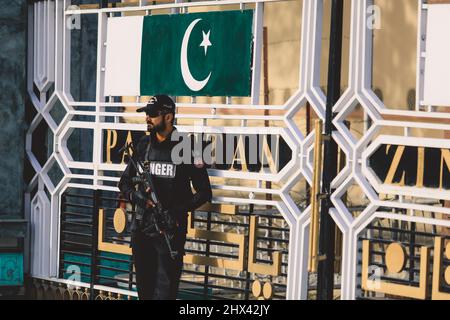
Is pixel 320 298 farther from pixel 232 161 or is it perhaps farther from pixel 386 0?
pixel 386 0

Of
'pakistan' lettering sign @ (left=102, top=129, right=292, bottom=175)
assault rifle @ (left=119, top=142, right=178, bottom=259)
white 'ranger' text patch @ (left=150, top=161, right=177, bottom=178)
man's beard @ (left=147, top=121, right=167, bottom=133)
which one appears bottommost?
assault rifle @ (left=119, top=142, right=178, bottom=259)

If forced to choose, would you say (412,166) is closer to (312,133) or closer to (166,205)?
(312,133)

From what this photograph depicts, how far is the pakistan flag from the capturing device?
12266mm

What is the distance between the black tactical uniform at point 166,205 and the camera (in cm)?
1210

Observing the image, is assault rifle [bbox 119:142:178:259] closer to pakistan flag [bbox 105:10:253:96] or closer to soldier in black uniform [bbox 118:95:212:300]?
soldier in black uniform [bbox 118:95:212:300]

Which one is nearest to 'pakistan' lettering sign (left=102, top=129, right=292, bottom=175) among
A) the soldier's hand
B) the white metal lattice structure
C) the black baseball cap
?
the white metal lattice structure

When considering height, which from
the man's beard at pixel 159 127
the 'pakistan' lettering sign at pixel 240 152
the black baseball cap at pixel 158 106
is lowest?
the 'pakistan' lettering sign at pixel 240 152

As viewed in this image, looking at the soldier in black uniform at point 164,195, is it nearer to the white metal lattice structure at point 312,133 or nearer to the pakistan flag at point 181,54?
the white metal lattice structure at point 312,133

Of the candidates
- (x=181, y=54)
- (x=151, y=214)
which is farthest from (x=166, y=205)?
(x=181, y=54)

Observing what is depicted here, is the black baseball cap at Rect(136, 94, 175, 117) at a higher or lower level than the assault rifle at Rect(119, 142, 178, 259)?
higher

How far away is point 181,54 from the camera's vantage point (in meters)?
12.9

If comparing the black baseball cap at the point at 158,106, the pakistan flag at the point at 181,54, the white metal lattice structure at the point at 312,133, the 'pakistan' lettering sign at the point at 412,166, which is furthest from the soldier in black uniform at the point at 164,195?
the 'pakistan' lettering sign at the point at 412,166

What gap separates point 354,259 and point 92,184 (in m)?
4.66

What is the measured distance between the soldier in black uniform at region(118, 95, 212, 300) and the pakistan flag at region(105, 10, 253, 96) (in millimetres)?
653
